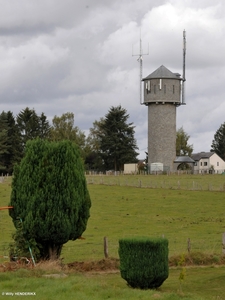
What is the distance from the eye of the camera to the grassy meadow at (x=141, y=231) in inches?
677

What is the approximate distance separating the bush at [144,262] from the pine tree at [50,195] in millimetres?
4205

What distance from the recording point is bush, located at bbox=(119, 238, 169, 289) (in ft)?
61.8

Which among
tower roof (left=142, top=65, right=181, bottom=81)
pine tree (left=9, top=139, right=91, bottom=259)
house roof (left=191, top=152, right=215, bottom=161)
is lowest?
pine tree (left=9, top=139, right=91, bottom=259)

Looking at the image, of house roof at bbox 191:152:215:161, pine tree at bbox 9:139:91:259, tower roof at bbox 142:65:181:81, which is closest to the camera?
pine tree at bbox 9:139:91:259

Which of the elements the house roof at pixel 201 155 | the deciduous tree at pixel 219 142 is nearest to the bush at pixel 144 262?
the house roof at pixel 201 155

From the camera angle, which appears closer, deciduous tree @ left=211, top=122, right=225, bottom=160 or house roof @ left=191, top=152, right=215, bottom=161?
house roof @ left=191, top=152, right=215, bottom=161

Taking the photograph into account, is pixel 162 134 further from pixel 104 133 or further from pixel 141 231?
pixel 141 231

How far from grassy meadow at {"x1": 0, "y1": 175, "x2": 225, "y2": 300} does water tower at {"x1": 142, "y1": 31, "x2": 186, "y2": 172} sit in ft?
101

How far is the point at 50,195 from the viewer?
2280cm

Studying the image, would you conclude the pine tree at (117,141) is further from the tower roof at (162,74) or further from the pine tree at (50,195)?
the pine tree at (50,195)

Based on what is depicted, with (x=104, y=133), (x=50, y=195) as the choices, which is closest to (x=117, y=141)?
(x=104, y=133)

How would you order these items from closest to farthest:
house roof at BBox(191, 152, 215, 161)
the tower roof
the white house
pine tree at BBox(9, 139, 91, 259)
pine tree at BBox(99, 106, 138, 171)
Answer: pine tree at BBox(9, 139, 91, 259), the tower roof, pine tree at BBox(99, 106, 138, 171), the white house, house roof at BBox(191, 152, 215, 161)

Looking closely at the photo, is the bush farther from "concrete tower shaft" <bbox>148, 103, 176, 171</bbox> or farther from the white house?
the white house

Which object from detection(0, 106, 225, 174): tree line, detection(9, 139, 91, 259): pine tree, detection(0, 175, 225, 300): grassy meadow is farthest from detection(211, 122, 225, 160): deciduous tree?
detection(9, 139, 91, 259): pine tree
